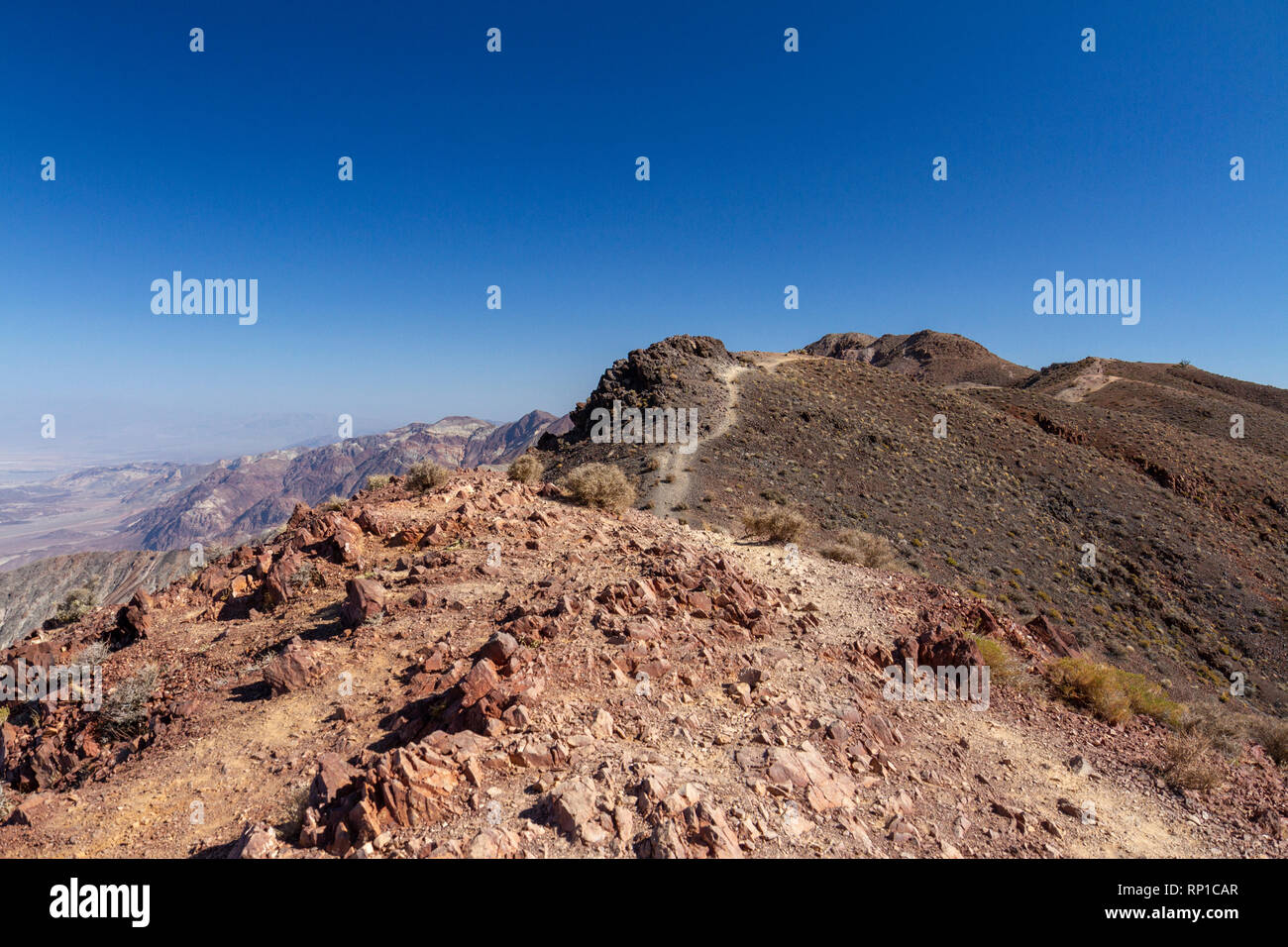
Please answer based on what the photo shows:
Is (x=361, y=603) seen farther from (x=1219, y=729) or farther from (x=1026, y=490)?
(x=1026, y=490)

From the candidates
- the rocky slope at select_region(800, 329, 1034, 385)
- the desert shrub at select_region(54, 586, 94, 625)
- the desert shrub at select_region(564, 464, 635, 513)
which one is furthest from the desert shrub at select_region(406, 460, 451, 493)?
the rocky slope at select_region(800, 329, 1034, 385)

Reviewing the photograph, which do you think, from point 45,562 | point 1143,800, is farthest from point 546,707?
point 45,562

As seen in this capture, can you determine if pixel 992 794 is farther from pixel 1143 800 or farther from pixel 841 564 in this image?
pixel 841 564

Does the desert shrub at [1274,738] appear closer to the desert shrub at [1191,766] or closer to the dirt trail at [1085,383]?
the desert shrub at [1191,766]

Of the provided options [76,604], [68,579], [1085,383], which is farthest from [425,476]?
[1085,383]

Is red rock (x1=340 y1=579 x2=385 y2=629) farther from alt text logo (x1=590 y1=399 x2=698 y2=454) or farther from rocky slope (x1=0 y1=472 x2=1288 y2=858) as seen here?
alt text logo (x1=590 y1=399 x2=698 y2=454)

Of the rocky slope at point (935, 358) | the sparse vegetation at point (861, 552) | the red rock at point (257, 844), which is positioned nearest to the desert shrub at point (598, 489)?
the sparse vegetation at point (861, 552)
